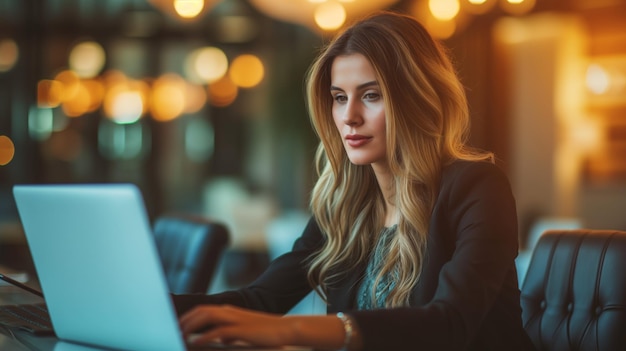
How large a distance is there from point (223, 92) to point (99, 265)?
9471 millimetres

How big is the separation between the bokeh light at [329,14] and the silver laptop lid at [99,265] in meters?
4.07

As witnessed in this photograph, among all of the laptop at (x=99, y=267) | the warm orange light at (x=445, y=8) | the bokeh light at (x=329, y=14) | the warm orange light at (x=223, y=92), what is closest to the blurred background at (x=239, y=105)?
the warm orange light at (x=223, y=92)

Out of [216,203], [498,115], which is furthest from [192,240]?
[216,203]

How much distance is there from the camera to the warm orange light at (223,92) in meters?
10.6

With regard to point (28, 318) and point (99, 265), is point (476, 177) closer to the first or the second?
point (99, 265)

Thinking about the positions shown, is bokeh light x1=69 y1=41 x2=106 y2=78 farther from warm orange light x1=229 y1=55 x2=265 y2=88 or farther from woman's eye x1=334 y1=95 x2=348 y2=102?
woman's eye x1=334 y1=95 x2=348 y2=102

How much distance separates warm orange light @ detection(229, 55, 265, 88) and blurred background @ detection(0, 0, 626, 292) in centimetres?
2

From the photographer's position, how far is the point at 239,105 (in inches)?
423

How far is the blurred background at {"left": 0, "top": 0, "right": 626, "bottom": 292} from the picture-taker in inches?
361

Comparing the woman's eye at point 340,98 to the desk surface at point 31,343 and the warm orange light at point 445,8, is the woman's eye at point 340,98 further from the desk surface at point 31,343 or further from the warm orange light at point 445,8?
the warm orange light at point 445,8

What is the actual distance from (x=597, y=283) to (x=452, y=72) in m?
0.56

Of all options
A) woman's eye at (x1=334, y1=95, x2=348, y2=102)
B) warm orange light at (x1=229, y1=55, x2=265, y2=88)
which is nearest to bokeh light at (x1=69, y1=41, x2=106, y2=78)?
warm orange light at (x1=229, y1=55, x2=265, y2=88)

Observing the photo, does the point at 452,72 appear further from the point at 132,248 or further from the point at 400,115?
the point at 132,248

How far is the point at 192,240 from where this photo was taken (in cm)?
274
